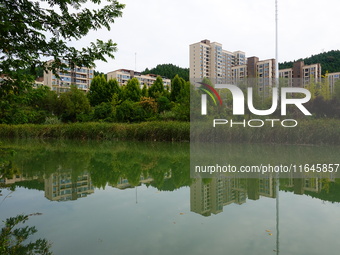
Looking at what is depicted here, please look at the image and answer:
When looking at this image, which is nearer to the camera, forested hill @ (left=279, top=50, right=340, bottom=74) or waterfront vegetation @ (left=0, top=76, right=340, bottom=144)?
waterfront vegetation @ (left=0, top=76, right=340, bottom=144)

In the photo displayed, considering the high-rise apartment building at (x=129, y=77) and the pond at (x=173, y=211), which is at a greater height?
the high-rise apartment building at (x=129, y=77)

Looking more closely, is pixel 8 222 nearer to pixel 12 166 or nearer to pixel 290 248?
pixel 290 248

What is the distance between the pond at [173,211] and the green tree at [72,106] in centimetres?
2011

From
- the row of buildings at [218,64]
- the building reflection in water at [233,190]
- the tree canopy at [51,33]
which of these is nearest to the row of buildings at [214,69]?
the row of buildings at [218,64]

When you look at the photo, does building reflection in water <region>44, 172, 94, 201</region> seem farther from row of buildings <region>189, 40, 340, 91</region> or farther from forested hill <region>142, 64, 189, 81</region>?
row of buildings <region>189, 40, 340, 91</region>

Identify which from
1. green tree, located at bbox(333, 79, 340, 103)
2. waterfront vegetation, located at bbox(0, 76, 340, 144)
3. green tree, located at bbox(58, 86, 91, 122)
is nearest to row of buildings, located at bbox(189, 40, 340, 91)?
waterfront vegetation, located at bbox(0, 76, 340, 144)

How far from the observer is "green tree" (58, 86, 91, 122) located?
81.3 feet

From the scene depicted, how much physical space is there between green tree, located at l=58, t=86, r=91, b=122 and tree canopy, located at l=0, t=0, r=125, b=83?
903 inches

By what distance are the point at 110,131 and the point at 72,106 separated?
33.1 ft

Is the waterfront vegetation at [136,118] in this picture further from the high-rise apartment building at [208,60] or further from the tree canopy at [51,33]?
the high-rise apartment building at [208,60]

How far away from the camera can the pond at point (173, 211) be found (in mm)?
2236

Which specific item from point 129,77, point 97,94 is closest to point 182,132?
point 97,94

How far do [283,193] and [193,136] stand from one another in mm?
9493

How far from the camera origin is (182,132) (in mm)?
13766
